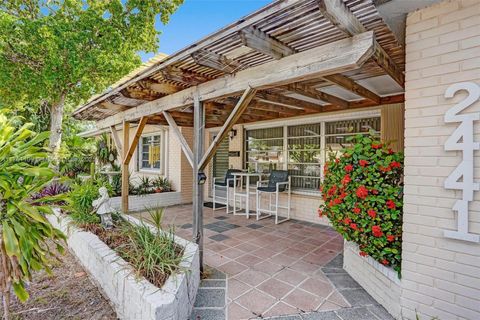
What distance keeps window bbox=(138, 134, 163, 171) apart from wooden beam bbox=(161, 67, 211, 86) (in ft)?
17.8

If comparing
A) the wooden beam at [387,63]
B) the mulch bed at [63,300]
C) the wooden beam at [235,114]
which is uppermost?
the wooden beam at [387,63]

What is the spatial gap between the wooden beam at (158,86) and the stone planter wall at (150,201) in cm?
338

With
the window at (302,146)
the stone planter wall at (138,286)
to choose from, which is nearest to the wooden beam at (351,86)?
the window at (302,146)

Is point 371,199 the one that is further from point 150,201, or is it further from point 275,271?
point 150,201

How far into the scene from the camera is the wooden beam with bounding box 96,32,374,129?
1.94 metres

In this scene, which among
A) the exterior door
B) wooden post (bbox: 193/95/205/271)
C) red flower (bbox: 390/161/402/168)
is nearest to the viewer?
red flower (bbox: 390/161/402/168)

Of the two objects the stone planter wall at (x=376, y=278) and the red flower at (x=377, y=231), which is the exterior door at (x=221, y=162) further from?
the red flower at (x=377, y=231)

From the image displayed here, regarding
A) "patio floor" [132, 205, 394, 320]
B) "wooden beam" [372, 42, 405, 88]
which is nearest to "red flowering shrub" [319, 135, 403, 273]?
"patio floor" [132, 205, 394, 320]

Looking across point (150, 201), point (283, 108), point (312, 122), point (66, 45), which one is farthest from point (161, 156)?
point (312, 122)

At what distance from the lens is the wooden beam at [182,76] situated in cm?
291

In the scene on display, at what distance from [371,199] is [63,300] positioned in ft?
10.8

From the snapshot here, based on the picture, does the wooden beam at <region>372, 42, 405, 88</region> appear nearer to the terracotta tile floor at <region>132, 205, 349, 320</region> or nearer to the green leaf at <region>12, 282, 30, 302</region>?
the terracotta tile floor at <region>132, 205, 349, 320</region>

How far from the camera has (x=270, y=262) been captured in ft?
10.7

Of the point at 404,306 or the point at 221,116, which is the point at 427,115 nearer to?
the point at 404,306
